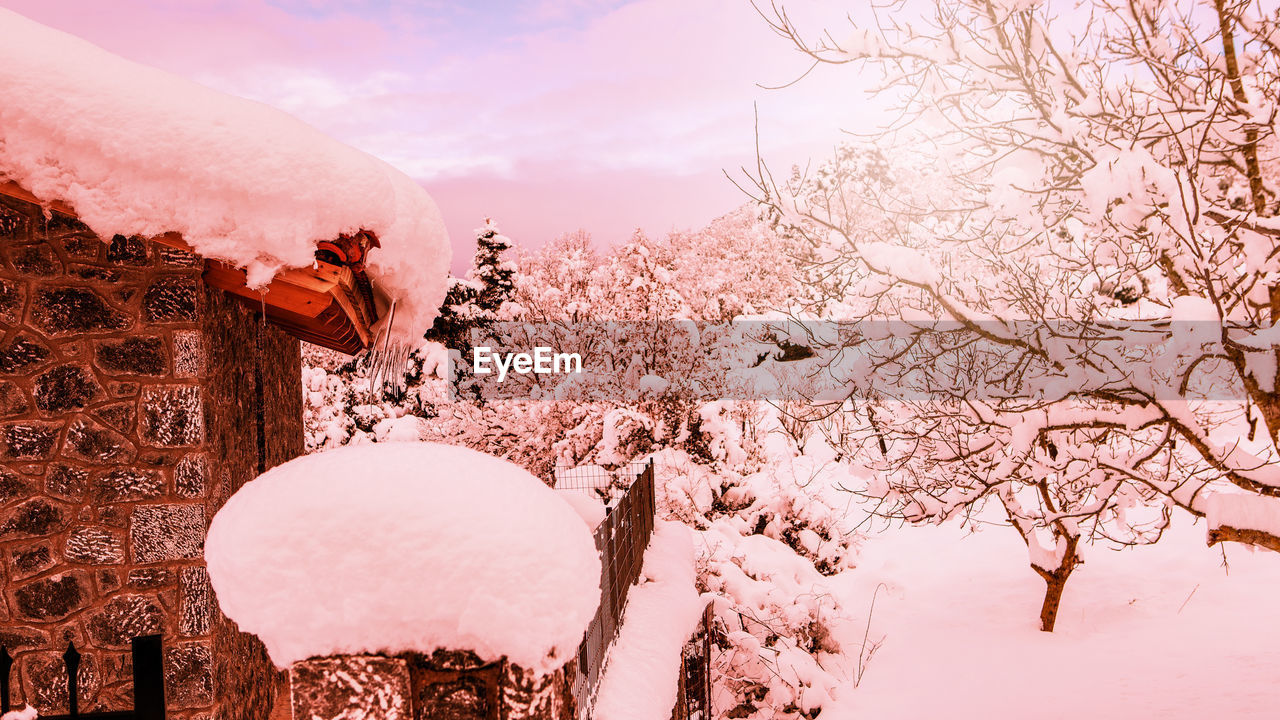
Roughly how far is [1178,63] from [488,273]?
1935 cm

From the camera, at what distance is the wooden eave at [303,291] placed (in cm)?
342

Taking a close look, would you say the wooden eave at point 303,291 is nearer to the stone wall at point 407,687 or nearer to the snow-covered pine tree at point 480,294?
the stone wall at point 407,687

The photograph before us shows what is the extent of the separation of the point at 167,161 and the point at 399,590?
95.5 inches

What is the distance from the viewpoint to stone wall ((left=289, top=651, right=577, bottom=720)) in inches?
63.5

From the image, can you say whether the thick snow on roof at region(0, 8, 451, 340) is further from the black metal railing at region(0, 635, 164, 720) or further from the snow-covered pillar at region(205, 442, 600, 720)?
the snow-covered pillar at region(205, 442, 600, 720)

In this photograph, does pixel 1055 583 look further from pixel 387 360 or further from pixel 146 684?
pixel 146 684

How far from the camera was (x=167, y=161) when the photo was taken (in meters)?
3.12

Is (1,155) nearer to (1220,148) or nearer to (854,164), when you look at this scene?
(1220,148)

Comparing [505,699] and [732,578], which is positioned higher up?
[505,699]

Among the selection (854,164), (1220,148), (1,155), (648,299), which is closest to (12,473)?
(1,155)

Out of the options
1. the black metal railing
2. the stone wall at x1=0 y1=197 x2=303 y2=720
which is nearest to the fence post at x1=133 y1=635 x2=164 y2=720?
the black metal railing

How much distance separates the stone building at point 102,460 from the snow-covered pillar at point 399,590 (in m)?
2.46

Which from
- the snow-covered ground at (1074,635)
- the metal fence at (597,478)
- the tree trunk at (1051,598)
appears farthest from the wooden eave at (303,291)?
the tree trunk at (1051,598)

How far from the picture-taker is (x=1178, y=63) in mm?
6055
